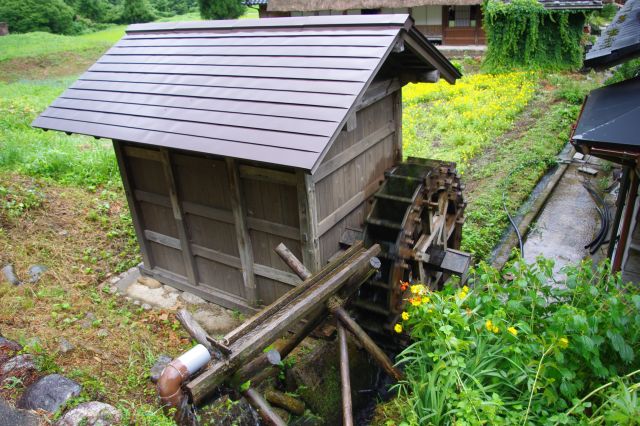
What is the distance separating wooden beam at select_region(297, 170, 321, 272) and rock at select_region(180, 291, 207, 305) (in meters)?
2.06

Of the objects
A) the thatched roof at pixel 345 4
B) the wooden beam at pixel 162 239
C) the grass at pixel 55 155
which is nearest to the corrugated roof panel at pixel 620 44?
the wooden beam at pixel 162 239

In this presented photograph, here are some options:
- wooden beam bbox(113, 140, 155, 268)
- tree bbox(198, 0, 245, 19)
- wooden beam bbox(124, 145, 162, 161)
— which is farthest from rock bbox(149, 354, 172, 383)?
tree bbox(198, 0, 245, 19)

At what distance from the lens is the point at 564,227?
843 centimetres

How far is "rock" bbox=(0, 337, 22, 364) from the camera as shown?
4660mm

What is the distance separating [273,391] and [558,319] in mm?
2836

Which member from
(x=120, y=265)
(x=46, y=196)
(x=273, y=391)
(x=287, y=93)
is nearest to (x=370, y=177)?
(x=287, y=93)

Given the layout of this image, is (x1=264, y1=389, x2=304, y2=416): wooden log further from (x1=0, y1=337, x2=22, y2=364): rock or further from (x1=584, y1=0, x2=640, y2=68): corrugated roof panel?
(x1=584, y1=0, x2=640, y2=68): corrugated roof panel

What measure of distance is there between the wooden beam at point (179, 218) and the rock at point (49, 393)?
228cm

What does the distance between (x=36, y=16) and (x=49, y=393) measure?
42.4 meters

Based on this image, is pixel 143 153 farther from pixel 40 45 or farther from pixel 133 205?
pixel 40 45

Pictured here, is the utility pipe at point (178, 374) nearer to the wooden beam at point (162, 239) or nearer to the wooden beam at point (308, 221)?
the wooden beam at point (308, 221)

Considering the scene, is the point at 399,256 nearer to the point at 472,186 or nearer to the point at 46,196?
the point at 472,186

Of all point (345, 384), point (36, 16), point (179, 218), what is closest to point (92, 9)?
point (36, 16)

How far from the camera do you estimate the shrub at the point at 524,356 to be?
3.18 meters
